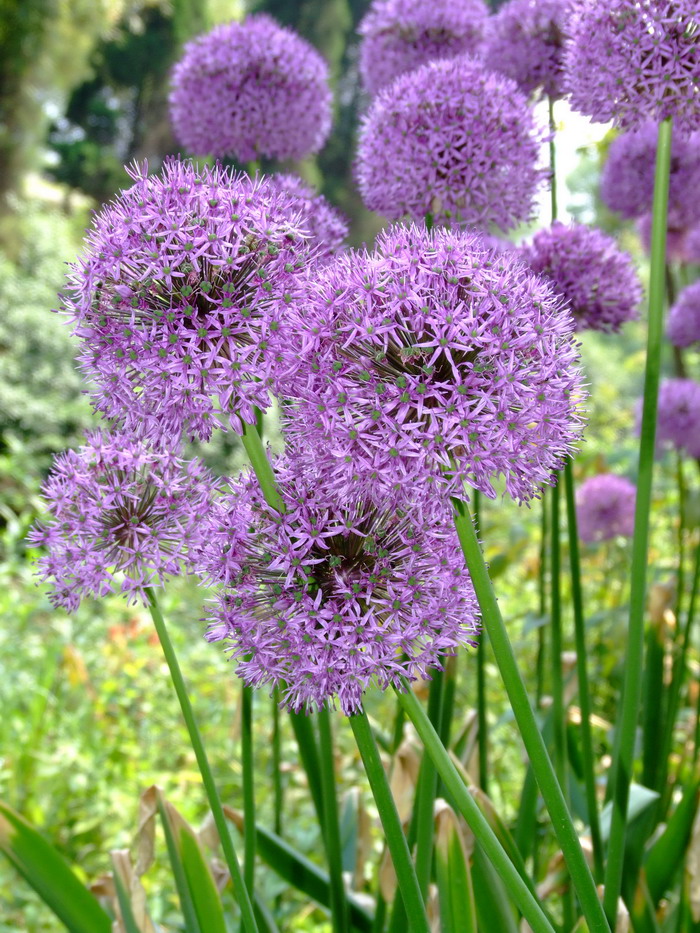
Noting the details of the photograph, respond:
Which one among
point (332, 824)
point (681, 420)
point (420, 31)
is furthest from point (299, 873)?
point (420, 31)

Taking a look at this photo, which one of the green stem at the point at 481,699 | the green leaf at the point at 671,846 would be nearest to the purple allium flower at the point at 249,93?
the green stem at the point at 481,699

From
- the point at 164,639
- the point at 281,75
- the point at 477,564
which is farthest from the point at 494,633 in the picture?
the point at 281,75

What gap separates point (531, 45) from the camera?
256 centimetres

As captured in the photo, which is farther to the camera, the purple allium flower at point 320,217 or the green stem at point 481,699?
the green stem at point 481,699

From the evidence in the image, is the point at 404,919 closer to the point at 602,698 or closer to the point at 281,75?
the point at 281,75

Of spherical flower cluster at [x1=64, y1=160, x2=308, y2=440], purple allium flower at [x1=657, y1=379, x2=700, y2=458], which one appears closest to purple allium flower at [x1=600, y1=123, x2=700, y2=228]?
purple allium flower at [x1=657, y1=379, x2=700, y2=458]

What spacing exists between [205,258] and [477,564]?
1.87 feet

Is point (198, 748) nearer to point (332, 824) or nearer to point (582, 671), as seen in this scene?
point (332, 824)

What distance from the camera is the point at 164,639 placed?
1466 mm

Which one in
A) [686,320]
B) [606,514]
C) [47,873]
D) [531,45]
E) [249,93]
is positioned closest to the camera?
[47,873]

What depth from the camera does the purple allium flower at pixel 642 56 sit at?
1770 millimetres

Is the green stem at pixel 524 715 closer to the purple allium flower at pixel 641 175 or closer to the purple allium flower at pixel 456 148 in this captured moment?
the purple allium flower at pixel 456 148

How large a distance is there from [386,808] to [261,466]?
53cm

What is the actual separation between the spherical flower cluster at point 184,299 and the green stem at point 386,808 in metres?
0.48
